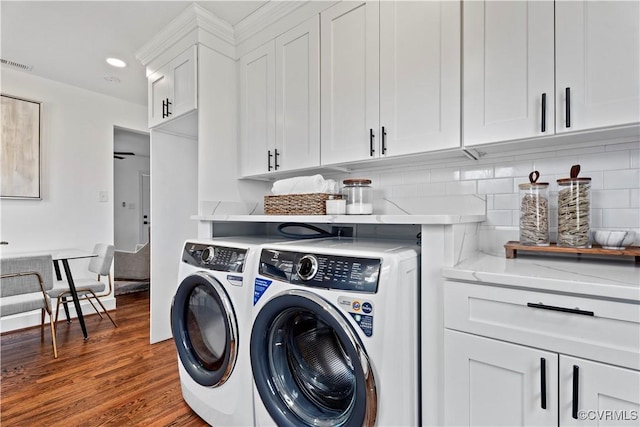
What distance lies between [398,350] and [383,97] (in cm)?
121

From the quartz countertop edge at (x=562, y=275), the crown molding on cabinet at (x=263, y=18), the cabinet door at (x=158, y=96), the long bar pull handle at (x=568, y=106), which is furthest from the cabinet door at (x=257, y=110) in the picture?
the long bar pull handle at (x=568, y=106)

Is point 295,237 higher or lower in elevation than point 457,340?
higher

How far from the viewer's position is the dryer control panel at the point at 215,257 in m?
1.49

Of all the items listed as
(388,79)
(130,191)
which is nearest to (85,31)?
(388,79)

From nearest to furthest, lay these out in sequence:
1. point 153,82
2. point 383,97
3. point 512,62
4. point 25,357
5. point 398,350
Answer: point 398,350 < point 512,62 < point 383,97 < point 25,357 < point 153,82

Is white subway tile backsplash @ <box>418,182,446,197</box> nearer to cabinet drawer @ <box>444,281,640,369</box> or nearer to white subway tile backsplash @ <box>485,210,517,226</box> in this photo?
white subway tile backsplash @ <box>485,210,517,226</box>

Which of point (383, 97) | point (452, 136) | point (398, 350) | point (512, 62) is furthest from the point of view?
point (383, 97)

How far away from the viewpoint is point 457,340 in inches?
43.1

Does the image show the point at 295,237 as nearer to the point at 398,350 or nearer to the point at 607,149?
the point at 398,350

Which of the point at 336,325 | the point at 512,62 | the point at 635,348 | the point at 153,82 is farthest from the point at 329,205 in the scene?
the point at 153,82

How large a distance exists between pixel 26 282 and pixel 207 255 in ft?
6.05

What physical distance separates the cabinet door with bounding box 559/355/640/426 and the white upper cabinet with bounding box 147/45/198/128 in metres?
2.38

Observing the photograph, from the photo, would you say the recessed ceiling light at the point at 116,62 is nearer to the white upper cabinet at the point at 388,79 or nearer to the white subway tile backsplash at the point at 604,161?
the white upper cabinet at the point at 388,79

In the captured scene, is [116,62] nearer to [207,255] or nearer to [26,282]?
[26,282]
